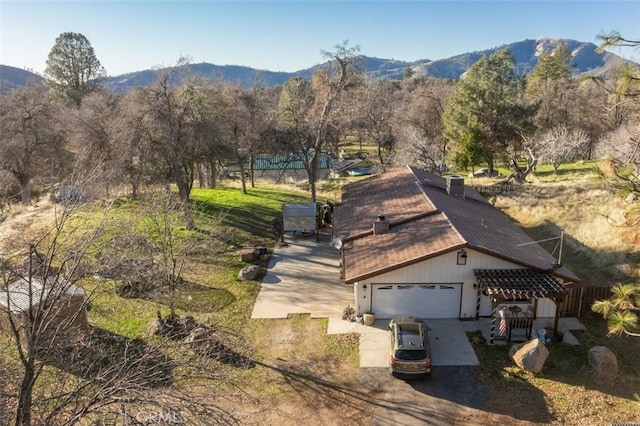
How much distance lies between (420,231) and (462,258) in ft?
8.59

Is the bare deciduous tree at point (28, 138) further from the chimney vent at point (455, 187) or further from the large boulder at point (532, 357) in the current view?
the large boulder at point (532, 357)

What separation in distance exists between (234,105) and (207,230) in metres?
13.6

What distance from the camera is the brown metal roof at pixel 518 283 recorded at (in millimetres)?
15391

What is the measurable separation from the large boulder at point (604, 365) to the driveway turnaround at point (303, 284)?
896cm

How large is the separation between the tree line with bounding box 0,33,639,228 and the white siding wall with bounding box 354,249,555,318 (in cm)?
658

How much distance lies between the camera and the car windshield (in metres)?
13.6

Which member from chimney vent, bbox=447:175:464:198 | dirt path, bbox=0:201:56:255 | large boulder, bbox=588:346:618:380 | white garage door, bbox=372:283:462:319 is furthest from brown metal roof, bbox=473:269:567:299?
dirt path, bbox=0:201:56:255

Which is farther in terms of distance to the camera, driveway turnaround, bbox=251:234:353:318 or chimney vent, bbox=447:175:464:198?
chimney vent, bbox=447:175:464:198

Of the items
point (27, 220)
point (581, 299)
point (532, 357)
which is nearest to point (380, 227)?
point (532, 357)

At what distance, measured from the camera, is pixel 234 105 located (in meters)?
36.9

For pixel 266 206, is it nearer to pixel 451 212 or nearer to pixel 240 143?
pixel 240 143

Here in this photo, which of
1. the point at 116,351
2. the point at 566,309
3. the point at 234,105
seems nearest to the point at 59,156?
the point at 234,105

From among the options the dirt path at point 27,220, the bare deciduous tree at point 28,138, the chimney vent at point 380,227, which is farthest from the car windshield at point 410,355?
the bare deciduous tree at point 28,138

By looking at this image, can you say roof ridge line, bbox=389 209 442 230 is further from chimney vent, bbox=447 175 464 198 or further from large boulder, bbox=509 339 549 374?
large boulder, bbox=509 339 549 374
